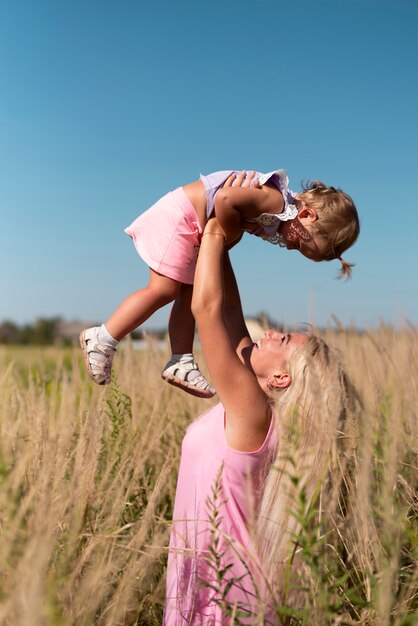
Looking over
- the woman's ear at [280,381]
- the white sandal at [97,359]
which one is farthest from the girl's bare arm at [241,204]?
the white sandal at [97,359]

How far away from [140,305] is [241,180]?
635mm

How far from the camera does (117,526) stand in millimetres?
2135

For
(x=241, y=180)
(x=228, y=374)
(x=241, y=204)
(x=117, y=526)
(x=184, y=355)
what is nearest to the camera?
(x=228, y=374)

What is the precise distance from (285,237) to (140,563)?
1704 mm

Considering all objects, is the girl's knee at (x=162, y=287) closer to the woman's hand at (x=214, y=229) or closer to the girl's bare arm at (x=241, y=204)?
the girl's bare arm at (x=241, y=204)

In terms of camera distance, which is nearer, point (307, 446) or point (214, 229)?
point (307, 446)

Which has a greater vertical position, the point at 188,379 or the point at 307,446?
the point at 188,379

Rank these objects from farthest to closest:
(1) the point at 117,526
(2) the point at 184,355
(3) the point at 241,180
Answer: (2) the point at 184,355 < (3) the point at 241,180 < (1) the point at 117,526

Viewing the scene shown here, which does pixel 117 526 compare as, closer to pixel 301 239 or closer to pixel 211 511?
pixel 211 511

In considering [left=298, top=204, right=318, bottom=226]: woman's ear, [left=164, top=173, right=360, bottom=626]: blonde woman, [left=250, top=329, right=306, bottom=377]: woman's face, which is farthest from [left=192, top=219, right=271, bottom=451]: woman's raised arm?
[left=298, top=204, right=318, bottom=226]: woman's ear

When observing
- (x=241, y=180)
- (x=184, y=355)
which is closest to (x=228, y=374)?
(x=184, y=355)

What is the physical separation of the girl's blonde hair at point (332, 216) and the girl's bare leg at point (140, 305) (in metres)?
0.70

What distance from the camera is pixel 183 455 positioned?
223 cm

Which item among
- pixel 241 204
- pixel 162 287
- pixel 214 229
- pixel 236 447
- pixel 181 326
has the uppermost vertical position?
pixel 241 204
